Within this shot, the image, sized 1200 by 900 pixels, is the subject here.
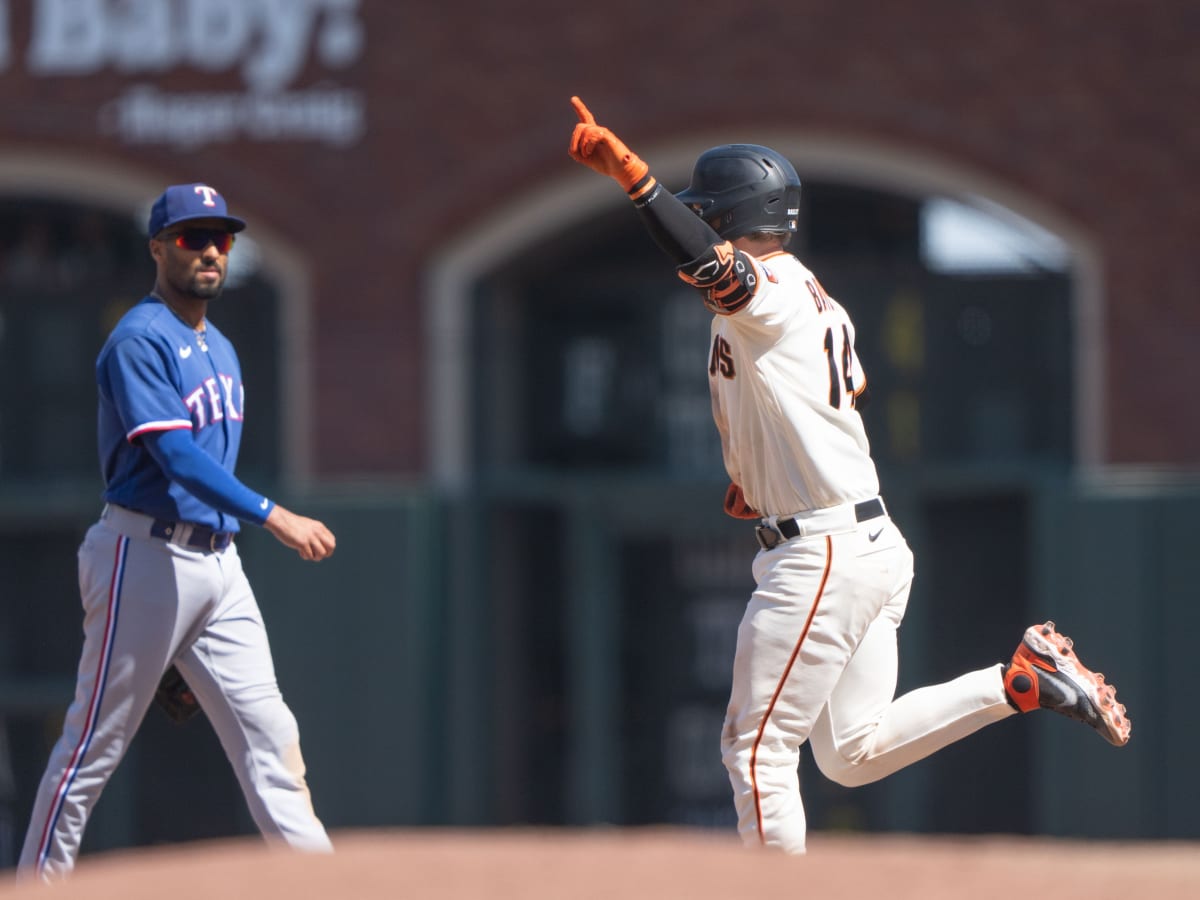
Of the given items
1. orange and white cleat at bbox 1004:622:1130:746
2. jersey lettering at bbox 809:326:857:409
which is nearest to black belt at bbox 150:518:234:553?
jersey lettering at bbox 809:326:857:409

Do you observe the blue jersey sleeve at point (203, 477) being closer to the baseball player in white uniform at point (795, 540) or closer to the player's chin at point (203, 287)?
the player's chin at point (203, 287)

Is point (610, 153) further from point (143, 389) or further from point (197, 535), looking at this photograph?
point (197, 535)

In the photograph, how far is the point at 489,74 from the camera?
9461mm

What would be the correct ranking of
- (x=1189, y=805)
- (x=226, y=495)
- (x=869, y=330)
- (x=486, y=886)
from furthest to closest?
(x=869, y=330) → (x=1189, y=805) → (x=226, y=495) → (x=486, y=886)

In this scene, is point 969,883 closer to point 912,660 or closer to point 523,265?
point 912,660

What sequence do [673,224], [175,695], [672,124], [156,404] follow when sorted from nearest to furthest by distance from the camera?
1. [673,224]
2. [156,404]
3. [175,695]
4. [672,124]

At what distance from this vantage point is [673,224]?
4.43 m

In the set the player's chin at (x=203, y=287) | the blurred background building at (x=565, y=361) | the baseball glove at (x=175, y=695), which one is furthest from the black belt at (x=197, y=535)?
the blurred background building at (x=565, y=361)

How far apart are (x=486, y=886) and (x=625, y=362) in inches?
243

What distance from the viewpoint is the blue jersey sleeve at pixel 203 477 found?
460 cm

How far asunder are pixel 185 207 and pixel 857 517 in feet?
6.06

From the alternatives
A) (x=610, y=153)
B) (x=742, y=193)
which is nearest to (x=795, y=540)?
(x=742, y=193)

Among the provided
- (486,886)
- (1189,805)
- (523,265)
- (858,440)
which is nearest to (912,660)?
(1189,805)

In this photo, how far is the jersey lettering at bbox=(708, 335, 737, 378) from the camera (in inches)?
186
